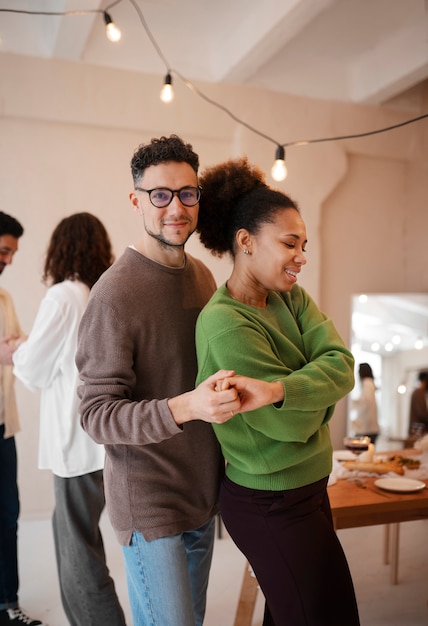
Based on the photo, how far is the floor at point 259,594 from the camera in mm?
2508

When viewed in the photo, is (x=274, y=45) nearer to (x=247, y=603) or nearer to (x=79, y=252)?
A: (x=79, y=252)

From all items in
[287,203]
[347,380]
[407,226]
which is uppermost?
[407,226]

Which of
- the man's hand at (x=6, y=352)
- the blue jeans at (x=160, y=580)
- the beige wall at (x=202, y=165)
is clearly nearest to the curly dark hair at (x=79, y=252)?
the man's hand at (x=6, y=352)

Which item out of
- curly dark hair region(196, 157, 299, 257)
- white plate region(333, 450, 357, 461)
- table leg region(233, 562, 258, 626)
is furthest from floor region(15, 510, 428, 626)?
curly dark hair region(196, 157, 299, 257)

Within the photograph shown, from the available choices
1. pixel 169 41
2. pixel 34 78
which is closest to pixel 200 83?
pixel 169 41

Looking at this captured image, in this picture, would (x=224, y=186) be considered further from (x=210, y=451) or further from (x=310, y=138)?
(x=310, y=138)

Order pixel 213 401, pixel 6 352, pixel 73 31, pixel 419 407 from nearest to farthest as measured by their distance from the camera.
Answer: pixel 213 401, pixel 6 352, pixel 73 31, pixel 419 407

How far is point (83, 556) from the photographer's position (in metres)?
2.04

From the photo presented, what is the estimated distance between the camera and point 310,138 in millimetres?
4266

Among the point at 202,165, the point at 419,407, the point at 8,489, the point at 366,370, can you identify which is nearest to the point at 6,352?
the point at 8,489

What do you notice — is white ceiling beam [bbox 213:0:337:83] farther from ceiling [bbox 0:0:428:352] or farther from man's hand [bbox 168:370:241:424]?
man's hand [bbox 168:370:241:424]

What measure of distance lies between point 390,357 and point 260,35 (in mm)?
2320

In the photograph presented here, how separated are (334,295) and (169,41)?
2072 millimetres

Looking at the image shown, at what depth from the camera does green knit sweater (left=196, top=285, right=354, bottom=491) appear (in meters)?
1.28
